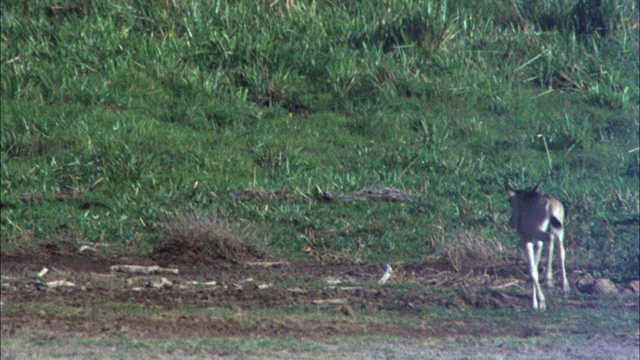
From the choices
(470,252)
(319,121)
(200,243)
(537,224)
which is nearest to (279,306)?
(200,243)

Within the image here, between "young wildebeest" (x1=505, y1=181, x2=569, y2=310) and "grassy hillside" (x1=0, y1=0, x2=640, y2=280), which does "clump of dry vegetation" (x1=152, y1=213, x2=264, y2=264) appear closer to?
"grassy hillside" (x1=0, y1=0, x2=640, y2=280)

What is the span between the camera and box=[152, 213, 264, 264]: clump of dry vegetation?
24.9 ft

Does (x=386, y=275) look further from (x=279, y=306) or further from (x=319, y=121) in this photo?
(x=319, y=121)

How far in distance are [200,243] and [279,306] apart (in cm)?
161

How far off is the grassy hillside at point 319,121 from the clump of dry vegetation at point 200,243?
13cm

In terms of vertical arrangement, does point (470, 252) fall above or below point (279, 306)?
below

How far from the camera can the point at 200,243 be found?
760 cm

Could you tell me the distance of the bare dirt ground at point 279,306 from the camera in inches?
209

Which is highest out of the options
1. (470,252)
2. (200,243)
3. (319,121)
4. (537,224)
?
(537,224)

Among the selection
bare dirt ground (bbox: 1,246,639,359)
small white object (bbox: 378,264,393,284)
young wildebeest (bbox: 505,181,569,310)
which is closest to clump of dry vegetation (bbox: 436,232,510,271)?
bare dirt ground (bbox: 1,246,639,359)

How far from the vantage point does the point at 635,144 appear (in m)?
10.6

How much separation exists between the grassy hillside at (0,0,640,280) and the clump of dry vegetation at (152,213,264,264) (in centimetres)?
13

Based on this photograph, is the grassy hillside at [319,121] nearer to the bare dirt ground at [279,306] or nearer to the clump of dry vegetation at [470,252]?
the clump of dry vegetation at [470,252]

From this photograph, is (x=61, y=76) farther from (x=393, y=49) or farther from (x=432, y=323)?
(x=432, y=323)
